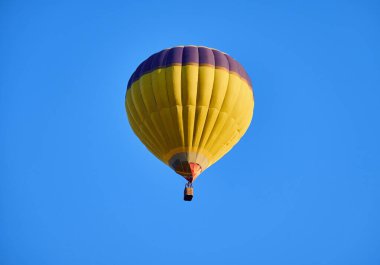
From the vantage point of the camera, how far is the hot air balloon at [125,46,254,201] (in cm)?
1847

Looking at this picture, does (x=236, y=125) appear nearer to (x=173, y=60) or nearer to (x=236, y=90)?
(x=236, y=90)

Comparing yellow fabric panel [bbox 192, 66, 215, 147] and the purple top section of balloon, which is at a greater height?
the purple top section of balloon

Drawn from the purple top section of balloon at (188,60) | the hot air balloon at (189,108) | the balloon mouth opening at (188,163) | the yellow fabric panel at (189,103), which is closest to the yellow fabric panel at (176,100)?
the hot air balloon at (189,108)

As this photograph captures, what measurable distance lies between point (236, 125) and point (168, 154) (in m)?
1.96

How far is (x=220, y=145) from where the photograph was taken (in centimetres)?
1902

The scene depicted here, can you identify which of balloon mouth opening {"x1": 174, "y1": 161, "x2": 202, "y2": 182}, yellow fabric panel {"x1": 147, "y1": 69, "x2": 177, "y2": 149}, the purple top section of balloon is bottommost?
balloon mouth opening {"x1": 174, "y1": 161, "x2": 202, "y2": 182}

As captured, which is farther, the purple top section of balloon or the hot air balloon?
the purple top section of balloon

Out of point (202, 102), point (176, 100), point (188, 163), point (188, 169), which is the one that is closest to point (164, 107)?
point (176, 100)

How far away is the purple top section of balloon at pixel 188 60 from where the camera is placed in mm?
19000

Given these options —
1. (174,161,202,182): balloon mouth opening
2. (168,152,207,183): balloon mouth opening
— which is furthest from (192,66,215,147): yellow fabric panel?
(174,161,202,182): balloon mouth opening

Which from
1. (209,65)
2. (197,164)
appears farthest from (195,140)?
(209,65)

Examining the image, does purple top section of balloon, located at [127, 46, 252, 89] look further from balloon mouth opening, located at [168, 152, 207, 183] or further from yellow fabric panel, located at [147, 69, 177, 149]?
balloon mouth opening, located at [168, 152, 207, 183]

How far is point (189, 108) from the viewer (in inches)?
725

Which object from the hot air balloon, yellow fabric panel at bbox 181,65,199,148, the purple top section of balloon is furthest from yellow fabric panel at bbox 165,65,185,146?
the purple top section of balloon
